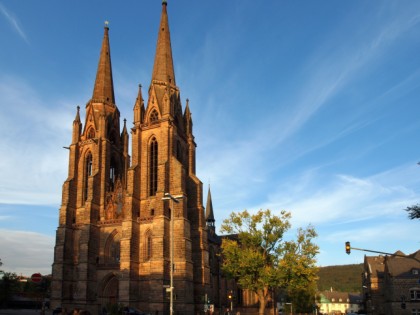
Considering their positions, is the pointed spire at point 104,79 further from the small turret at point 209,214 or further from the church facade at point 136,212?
the small turret at point 209,214

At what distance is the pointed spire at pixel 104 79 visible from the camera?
58750 mm

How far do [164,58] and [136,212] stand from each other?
2185 centimetres

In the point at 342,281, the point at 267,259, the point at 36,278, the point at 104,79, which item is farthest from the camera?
the point at 342,281

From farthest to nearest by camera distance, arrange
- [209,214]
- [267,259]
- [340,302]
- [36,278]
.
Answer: [340,302] → [209,214] → [267,259] → [36,278]

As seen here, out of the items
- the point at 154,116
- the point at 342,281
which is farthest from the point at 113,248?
the point at 342,281

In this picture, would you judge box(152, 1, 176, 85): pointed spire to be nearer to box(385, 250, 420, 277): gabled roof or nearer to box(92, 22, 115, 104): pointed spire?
box(92, 22, 115, 104): pointed spire

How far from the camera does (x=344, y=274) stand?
655 feet

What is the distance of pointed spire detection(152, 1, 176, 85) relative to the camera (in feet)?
183

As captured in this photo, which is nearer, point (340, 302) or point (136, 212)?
point (136, 212)

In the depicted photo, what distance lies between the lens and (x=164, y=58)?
57.1 meters

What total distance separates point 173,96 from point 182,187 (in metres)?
13.8

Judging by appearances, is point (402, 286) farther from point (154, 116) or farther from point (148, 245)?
point (154, 116)

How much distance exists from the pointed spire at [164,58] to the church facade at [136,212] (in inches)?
5.7

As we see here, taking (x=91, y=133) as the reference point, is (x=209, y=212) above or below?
below
